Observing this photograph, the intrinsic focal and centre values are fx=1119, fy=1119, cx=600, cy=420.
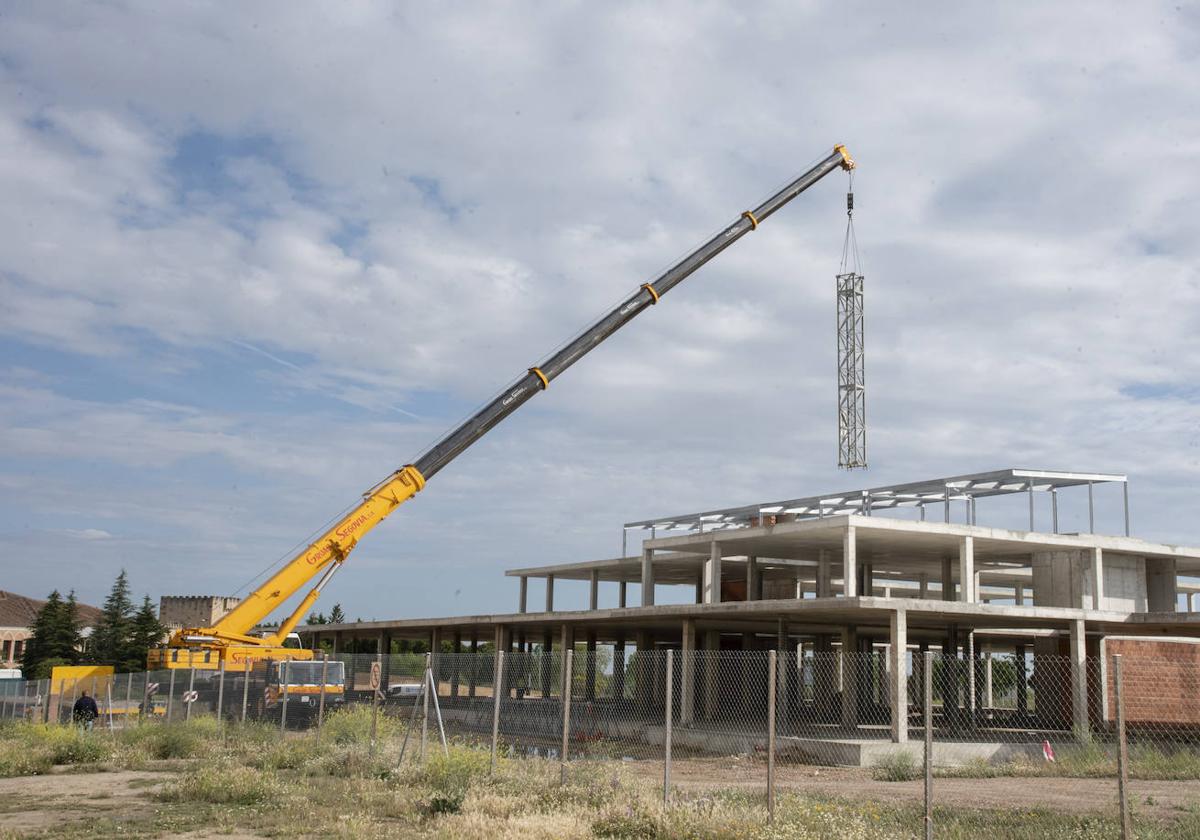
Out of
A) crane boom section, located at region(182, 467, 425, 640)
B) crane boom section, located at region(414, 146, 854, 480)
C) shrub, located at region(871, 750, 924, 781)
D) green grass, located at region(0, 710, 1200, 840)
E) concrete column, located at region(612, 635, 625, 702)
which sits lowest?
shrub, located at region(871, 750, 924, 781)

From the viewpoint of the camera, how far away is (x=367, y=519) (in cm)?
2773

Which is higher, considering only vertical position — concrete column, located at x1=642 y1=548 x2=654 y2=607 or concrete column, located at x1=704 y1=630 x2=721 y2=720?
concrete column, located at x1=642 y1=548 x2=654 y2=607

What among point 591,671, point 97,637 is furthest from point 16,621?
point 591,671

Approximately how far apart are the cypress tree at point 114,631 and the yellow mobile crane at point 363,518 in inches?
1876

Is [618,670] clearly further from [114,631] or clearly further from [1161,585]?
[114,631]

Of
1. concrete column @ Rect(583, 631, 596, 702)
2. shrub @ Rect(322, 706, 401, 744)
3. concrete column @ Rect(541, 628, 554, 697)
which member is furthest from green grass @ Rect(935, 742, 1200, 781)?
concrete column @ Rect(541, 628, 554, 697)

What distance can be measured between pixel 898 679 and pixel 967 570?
26.0ft

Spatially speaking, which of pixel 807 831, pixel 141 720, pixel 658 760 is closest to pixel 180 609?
pixel 141 720

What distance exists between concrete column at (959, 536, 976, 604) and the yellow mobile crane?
37.2 feet

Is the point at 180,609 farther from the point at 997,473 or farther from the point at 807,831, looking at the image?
the point at 807,831

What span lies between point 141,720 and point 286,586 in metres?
4.62

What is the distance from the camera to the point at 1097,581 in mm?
34469

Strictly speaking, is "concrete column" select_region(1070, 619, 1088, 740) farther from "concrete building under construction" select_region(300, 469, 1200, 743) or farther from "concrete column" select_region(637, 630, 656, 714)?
"concrete column" select_region(637, 630, 656, 714)

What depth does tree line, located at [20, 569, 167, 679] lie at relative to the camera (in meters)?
71.6
